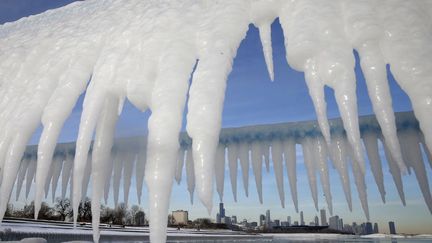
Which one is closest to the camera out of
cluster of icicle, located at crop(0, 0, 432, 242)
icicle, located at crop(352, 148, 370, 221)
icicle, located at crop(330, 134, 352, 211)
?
cluster of icicle, located at crop(0, 0, 432, 242)

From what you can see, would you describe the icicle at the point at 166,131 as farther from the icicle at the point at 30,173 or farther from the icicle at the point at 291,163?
the icicle at the point at 30,173

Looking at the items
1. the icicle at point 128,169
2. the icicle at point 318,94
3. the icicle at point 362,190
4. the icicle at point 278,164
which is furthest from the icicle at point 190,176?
the icicle at point 318,94

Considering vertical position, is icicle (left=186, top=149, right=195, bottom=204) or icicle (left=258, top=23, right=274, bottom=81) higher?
icicle (left=258, top=23, right=274, bottom=81)

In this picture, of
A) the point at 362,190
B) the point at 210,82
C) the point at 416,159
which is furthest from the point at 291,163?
the point at 210,82

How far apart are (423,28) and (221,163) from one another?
3894mm

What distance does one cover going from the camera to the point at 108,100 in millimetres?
2359

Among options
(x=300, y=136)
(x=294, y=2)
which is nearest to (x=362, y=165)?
(x=294, y=2)

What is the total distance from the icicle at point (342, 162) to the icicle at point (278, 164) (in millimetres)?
818

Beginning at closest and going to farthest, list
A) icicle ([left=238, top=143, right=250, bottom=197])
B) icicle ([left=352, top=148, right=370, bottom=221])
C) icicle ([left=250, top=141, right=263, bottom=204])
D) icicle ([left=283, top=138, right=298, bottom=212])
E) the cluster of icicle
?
1. the cluster of icicle
2. icicle ([left=352, top=148, right=370, bottom=221])
3. icicle ([left=283, top=138, right=298, bottom=212])
4. icicle ([left=250, top=141, right=263, bottom=204])
5. icicle ([left=238, top=143, right=250, bottom=197])

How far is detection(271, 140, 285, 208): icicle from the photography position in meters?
4.87

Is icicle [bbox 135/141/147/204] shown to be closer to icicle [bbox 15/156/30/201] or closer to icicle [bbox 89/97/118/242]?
icicle [bbox 15/156/30/201]

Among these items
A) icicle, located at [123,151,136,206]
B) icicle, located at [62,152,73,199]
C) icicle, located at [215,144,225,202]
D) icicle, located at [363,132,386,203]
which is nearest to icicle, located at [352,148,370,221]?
icicle, located at [363,132,386,203]

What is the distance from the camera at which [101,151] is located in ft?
7.96

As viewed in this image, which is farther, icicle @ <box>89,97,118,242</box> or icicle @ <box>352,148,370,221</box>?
icicle @ <box>352,148,370,221</box>
